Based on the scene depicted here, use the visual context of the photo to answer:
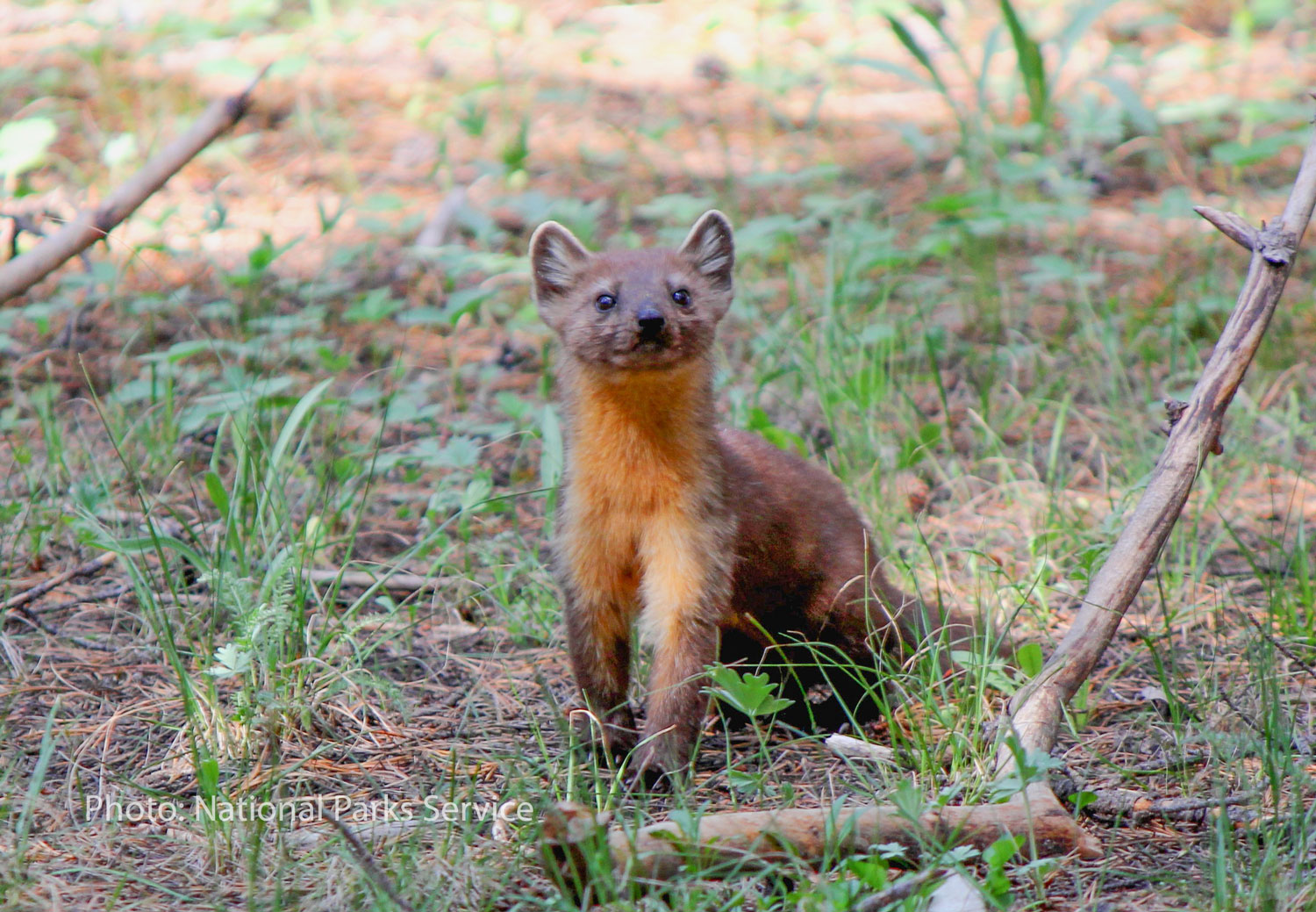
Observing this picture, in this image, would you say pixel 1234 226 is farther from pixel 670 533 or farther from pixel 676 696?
pixel 676 696

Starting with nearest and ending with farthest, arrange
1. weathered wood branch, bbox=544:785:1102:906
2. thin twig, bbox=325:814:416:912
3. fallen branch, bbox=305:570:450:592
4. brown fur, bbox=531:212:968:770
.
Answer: thin twig, bbox=325:814:416:912 → weathered wood branch, bbox=544:785:1102:906 → brown fur, bbox=531:212:968:770 → fallen branch, bbox=305:570:450:592

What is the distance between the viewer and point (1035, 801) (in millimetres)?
3020

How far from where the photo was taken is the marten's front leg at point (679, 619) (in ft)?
12.0

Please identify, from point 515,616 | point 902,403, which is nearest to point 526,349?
point 902,403

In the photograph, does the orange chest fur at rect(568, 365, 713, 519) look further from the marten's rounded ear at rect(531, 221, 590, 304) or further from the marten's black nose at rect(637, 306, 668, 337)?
the marten's rounded ear at rect(531, 221, 590, 304)

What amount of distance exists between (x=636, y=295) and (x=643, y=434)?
47cm

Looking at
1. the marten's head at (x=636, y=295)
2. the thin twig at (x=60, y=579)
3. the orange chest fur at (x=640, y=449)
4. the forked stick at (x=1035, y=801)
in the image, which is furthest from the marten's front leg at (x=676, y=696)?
the thin twig at (x=60, y=579)

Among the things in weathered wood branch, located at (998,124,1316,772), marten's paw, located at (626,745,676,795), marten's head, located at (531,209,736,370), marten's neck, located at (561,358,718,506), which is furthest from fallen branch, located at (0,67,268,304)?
weathered wood branch, located at (998,124,1316,772)

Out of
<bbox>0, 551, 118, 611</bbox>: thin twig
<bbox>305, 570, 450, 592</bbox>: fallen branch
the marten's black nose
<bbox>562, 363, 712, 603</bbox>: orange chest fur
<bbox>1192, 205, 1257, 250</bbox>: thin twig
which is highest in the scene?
<bbox>1192, 205, 1257, 250</bbox>: thin twig

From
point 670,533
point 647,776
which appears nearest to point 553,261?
point 670,533

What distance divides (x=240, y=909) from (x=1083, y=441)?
4.60 meters

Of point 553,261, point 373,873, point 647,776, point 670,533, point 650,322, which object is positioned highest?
point 553,261

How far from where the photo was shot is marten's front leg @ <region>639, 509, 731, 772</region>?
3.67 m

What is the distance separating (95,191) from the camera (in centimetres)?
849
